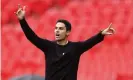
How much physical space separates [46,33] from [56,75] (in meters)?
2.35

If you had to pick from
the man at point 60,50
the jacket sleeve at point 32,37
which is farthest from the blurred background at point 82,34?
the jacket sleeve at point 32,37

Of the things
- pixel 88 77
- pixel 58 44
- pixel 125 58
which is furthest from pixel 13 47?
pixel 58 44

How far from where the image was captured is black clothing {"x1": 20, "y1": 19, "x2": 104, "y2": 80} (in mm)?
3271

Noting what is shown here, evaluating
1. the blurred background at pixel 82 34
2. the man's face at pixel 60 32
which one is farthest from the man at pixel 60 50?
the blurred background at pixel 82 34

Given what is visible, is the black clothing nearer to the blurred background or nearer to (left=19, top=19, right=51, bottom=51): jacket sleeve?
(left=19, top=19, right=51, bottom=51): jacket sleeve

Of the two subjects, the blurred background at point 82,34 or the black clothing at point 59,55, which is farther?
the blurred background at point 82,34

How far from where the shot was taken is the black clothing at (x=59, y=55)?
129 inches

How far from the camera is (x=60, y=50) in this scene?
3326 millimetres

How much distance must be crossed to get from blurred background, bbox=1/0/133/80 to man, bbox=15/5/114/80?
1851 millimetres

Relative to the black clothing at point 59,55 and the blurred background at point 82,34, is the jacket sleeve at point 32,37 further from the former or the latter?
the blurred background at point 82,34

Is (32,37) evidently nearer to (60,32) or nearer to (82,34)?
(60,32)

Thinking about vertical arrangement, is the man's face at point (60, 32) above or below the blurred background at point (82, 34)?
below

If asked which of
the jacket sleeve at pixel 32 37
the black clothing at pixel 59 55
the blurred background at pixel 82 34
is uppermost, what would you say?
the blurred background at pixel 82 34

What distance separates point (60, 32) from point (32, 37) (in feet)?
0.60
